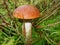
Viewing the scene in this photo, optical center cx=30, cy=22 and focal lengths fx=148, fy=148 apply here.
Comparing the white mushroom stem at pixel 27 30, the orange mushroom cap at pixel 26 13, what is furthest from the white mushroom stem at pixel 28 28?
the orange mushroom cap at pixel 26 13

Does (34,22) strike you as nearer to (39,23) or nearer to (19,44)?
(39,23)

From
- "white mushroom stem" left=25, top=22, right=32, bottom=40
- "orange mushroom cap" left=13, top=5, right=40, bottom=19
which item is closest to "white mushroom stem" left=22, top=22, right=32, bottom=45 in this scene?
"white mushroom stem" left=25, top=22, right=32, bottom=40

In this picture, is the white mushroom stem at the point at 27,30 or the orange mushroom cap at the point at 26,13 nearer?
the orange mushroom cap at the point at 26,13

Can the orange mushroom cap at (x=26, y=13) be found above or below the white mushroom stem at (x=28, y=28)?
above

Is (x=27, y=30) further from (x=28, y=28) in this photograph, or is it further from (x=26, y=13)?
(x=26, y=13)

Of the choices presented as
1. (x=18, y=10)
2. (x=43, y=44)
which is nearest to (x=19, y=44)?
(x=43, y=44)

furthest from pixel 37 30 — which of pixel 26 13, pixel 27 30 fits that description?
pixel 26 13

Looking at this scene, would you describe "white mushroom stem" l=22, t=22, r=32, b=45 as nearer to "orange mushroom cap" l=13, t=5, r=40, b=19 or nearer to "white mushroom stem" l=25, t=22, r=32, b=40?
"white mushroom stem" l=25, t=22, r=32, b=40

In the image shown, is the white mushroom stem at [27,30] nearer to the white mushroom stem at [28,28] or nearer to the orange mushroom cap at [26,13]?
the white mushroom stem at [28,28]

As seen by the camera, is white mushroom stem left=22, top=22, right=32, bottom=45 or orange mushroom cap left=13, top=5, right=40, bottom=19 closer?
orange mushroom cap left=13, top=5, right=40, bottom=19

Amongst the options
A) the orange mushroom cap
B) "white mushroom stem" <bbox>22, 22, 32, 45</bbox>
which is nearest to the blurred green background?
"white mushroom stem" <bbox>22, 22, 32, 45</bbox>

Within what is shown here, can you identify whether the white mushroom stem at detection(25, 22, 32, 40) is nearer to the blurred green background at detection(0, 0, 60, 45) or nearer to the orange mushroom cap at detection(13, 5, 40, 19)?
the blurred green background at detection(0, 0, 60, 45)

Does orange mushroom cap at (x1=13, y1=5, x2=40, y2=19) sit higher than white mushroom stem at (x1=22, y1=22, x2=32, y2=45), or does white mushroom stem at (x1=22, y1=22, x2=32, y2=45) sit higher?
orange mushroom cap at (x1=13, y1=5, x2=40, y2=19)
